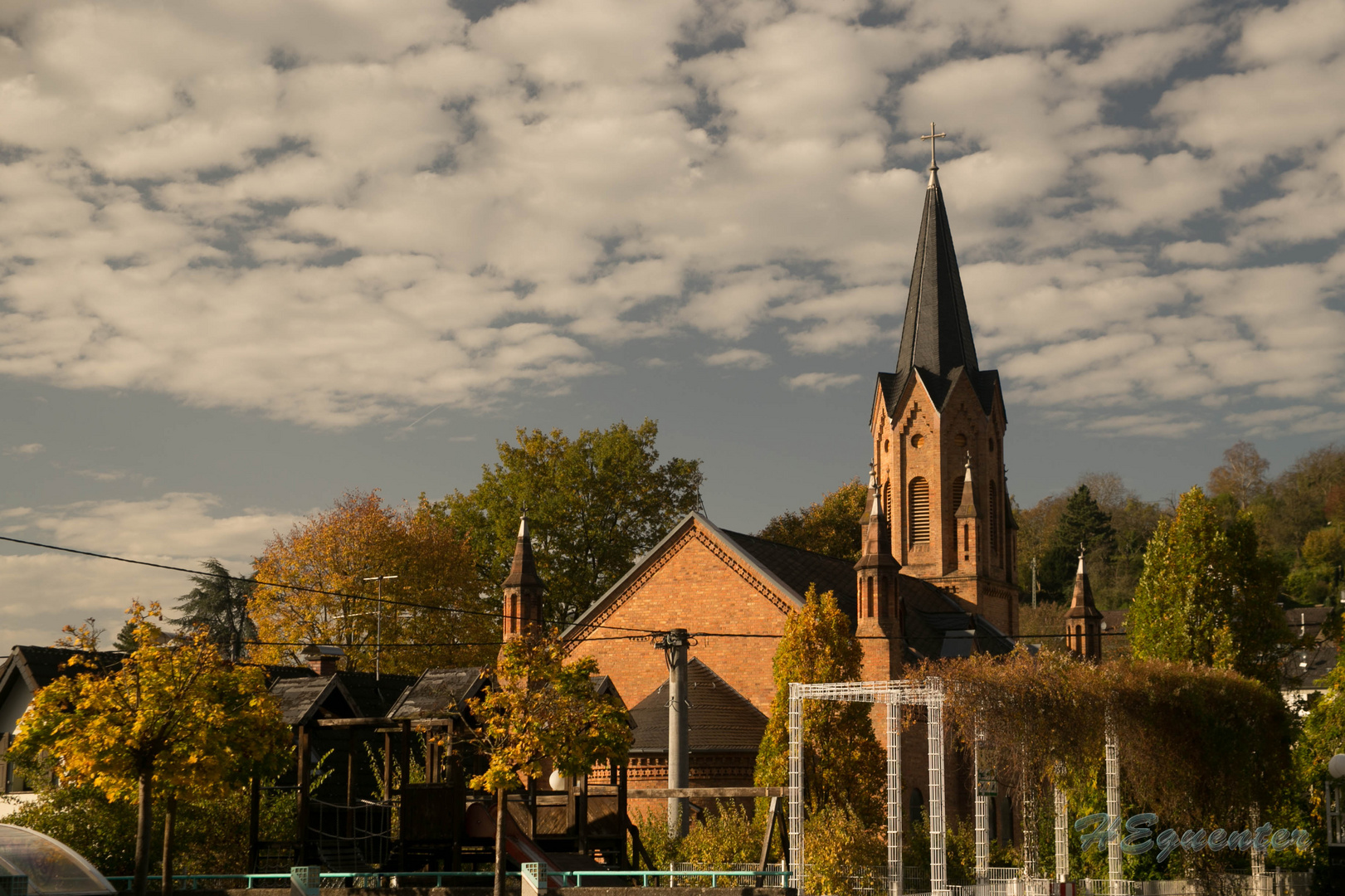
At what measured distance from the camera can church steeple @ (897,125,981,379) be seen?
4656 cm

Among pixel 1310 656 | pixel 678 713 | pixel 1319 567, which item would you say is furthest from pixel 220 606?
pixel 1319 567

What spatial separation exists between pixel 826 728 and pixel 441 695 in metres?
10.8

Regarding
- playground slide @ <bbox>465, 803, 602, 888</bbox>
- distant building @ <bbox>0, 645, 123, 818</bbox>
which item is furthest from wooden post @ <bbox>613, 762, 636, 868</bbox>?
distant building @ <bbox>0, 645, 123, 818</bbox>

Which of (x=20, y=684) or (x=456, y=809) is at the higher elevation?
(x=20, y=684)

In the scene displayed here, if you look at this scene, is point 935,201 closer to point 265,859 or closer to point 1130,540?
point 265,859

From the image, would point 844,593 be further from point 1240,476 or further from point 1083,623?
point 1240,476

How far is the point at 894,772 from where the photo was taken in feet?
75.2

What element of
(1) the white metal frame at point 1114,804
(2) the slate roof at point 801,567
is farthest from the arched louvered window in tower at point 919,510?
(1) the white metal frame at point 1114,804

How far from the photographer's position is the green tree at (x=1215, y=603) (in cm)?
2881

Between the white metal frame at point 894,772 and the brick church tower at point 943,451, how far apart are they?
20.6m

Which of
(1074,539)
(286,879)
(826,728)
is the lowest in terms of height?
(286,879)

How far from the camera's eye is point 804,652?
29.4m

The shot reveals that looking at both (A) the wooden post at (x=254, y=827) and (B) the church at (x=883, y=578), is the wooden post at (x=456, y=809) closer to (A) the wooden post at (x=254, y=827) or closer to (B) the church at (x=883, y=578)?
(A) the wooden post at (x=254, y=827)

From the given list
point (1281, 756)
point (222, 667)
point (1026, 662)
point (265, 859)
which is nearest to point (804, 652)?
point (1026, 662)
